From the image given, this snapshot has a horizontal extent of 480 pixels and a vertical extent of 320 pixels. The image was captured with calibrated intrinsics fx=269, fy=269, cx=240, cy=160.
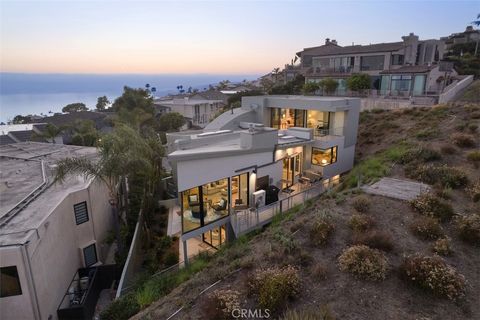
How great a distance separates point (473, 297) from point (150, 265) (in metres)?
12.7

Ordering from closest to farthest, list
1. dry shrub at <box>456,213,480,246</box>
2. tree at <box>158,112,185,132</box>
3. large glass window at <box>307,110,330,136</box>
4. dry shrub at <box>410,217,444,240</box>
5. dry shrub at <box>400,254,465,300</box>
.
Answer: dry shrub at <box>400,254,465,300</box>, dry shrub at <box>456,213,480,246</box>, dry shrub at <box>410,217,444,240</box>, large glass window at <box>307,110,330,136</box>, tree at <box>158,112,185,132</box>

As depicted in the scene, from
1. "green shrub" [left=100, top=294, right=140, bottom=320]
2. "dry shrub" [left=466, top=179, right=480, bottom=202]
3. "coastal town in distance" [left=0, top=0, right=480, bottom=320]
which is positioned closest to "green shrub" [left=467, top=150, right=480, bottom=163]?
"coastal town in distance" [left=0, top=0, right=480, bottom=320]

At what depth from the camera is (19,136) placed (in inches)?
1485

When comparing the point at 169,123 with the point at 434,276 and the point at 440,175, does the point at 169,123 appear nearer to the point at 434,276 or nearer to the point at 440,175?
the point at 440,175

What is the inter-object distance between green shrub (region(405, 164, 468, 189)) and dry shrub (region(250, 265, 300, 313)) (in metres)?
9.93

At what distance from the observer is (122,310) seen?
9914mm

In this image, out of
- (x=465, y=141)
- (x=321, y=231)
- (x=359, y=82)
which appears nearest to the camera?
(x=321, y=231)

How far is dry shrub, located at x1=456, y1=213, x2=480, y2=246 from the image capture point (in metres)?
9.04

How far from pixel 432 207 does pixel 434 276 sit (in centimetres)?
449

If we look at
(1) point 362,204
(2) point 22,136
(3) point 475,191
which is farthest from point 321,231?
(2) point 22,136

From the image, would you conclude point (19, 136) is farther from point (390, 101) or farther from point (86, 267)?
point (390, 101)

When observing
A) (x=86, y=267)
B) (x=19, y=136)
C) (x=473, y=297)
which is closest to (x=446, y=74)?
(x=473, y=297)

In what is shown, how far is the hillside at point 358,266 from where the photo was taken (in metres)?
6.89

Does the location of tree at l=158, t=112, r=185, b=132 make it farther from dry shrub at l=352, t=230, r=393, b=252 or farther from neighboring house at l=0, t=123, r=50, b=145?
dry shrub at l=352, t=230, r=393, b=252
